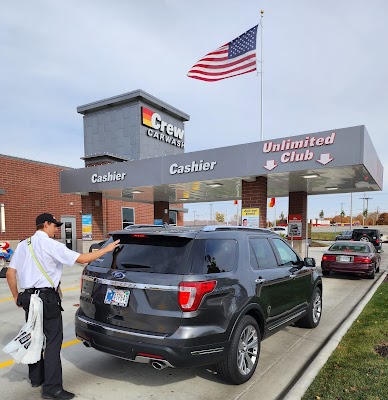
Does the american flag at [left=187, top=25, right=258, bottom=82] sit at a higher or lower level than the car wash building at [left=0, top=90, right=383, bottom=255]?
higher

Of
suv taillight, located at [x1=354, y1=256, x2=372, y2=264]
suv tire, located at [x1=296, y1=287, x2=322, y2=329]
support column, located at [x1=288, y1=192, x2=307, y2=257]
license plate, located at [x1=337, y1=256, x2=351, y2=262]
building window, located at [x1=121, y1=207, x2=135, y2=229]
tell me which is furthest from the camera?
building window, located at [x1=121, y1=207, x2=135, y2=229]

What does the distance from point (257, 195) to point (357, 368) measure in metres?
7.66

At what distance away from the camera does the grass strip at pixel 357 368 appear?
340 cm

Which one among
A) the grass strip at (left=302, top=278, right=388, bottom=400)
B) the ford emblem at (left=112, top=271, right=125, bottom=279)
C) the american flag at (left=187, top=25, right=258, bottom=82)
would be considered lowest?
the grass strip at (left=302, top=278, right=388, bottom=400)

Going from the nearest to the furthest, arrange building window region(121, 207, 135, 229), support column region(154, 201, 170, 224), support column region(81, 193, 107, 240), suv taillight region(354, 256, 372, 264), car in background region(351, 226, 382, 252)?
1. suv taillight region(354, 256, 372, 264)
2. support column region(81, 193, 107, 240)
3. support column region(154, 201, 170, 224)
4. car in background region(351, 226, 382, 252)
5. building window region(121, 207, 135, 229)

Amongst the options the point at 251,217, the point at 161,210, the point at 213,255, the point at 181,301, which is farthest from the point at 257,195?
the point at 161,210

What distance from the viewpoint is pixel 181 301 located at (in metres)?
3.24

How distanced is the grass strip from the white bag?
2745mm

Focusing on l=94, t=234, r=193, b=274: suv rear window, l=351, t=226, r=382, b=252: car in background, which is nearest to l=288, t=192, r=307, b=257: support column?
l=351, t=226, r=382, b=252: car in background

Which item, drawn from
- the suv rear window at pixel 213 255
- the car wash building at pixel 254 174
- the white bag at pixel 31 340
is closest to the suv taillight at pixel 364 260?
the car wash building at pixel 254 174

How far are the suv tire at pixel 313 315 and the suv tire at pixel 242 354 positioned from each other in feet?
6.76

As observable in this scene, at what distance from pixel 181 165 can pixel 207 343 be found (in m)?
8.81

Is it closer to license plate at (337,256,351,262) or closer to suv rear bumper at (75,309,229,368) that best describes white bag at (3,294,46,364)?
suv rear bumper at (75,309,229,368)

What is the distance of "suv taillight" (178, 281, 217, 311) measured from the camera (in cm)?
325
